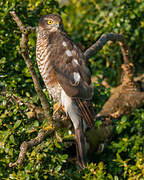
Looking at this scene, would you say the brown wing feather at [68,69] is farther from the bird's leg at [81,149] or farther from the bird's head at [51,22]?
the bird's leg at [81,149]

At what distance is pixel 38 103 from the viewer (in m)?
3.54

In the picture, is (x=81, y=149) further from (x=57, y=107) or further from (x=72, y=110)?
(x=57, y=107)

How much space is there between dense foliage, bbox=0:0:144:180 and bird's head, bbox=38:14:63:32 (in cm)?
22

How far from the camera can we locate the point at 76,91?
314 centimetres

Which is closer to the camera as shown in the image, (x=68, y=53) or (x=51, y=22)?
(x=68, y=53)

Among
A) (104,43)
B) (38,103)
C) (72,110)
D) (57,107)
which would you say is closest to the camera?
(72,110)

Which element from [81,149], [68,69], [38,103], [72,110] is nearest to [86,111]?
[72,110]

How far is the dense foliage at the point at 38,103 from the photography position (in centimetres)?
307

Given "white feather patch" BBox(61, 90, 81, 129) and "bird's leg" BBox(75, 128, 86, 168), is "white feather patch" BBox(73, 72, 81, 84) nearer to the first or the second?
"white feather patch" BBox(61, 90, 81, 129)

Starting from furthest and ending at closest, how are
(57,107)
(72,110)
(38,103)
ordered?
(38,103), (57,107), (72,110)

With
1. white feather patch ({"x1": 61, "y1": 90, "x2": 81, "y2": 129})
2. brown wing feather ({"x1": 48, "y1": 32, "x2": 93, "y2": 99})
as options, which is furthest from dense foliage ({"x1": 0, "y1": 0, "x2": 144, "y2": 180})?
brown wing feather ({"x1": 48, "y1": 32, "x2": 93, "y2": 99})

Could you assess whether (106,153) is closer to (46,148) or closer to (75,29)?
(46,148)

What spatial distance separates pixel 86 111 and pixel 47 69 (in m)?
0.61

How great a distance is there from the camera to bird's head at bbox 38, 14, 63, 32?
344 centimetres
